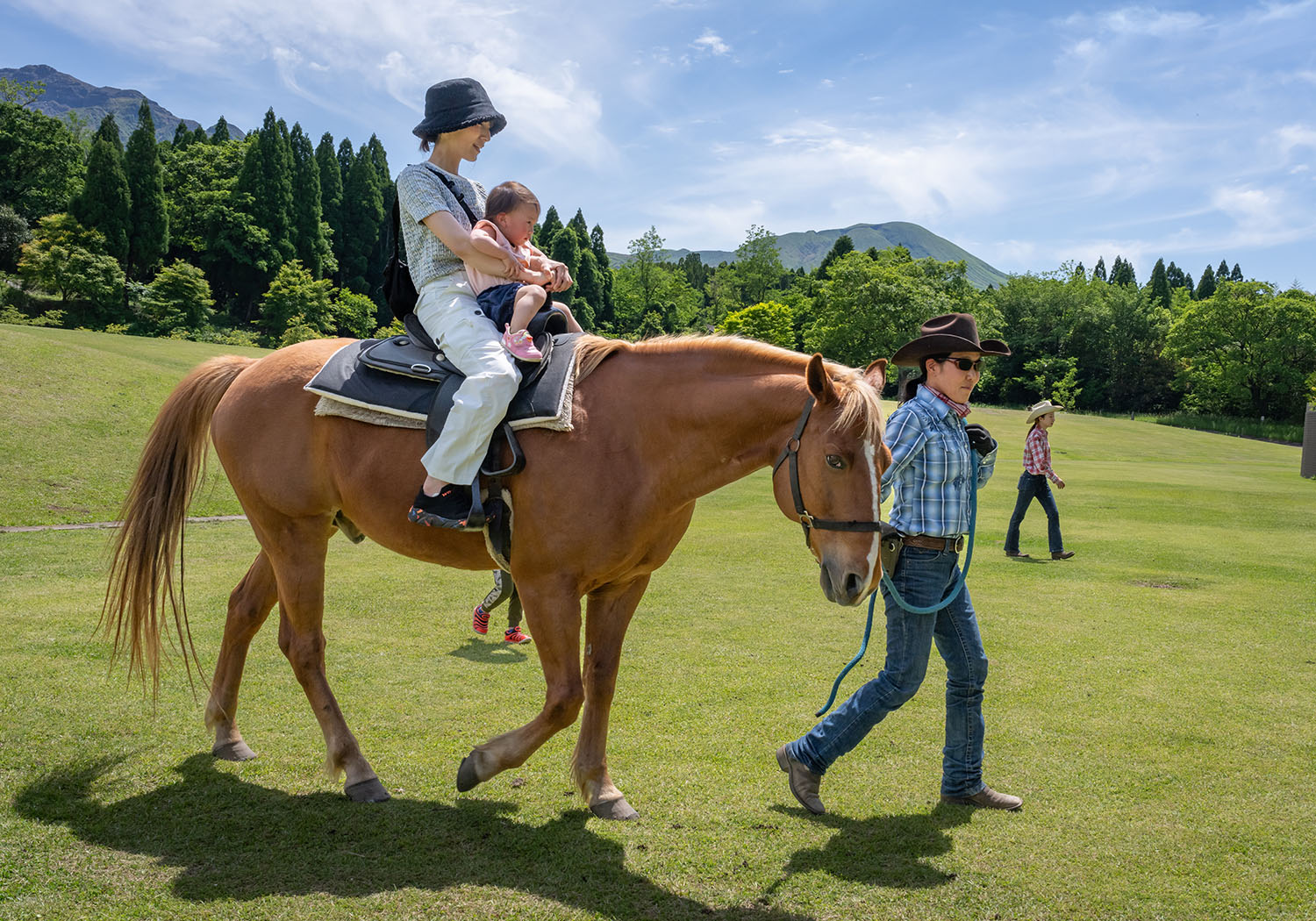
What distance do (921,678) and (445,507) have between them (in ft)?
8.46

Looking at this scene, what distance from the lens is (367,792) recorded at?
170 inches

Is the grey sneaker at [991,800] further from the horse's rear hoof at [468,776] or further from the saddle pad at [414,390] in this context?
the saddle pad at [414,390]

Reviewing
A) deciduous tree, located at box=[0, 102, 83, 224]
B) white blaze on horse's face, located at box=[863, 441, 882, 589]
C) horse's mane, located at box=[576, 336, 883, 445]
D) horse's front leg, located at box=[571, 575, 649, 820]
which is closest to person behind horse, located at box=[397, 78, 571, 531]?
horse's mane, located at box=[576, 336, 883, 445]

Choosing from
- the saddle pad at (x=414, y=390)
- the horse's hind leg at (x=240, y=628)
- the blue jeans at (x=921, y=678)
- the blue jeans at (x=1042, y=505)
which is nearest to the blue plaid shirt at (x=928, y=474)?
the blue jeans at (x=921, y=678)

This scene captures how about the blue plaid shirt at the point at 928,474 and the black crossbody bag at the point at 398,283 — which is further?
the black crossbody bag at the point at 398,283

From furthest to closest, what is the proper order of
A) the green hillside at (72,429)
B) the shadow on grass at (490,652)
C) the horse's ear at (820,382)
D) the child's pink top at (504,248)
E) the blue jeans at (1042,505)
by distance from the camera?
1. the green hillside at (72,429)
2. the blue jeans at (1042,505)
3. the shadow on grass at (490,652)
4. the child's pink top at (504,248)
5. the horse's ear at (820,382)

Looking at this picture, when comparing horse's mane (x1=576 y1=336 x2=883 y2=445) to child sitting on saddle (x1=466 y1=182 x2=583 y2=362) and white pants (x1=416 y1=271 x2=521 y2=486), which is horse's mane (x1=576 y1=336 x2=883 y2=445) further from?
white pants (x1=416 y1=271 x2=521 y2=486)

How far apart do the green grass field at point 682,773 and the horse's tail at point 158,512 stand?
664 millimetres

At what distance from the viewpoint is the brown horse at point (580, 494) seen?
12.3ft

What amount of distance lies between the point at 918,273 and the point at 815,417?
261 feet

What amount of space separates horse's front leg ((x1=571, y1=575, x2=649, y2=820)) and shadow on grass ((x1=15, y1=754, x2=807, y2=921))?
0.17 meters

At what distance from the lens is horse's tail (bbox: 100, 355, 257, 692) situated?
16.1 ft

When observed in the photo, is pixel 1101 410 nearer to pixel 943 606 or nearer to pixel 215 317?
pixel 215 317

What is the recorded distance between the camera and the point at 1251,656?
736 cm
